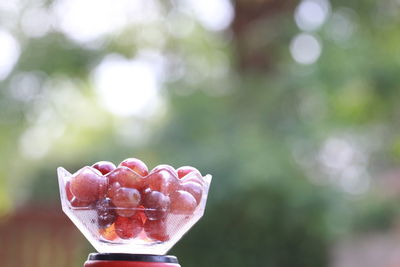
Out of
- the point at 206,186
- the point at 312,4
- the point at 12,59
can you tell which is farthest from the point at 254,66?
the point at 206,186

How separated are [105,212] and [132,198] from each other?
5cm

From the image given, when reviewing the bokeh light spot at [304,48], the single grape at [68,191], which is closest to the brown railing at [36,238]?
the bokeh light spot at [304,48]

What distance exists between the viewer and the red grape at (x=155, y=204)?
1238 millimetres

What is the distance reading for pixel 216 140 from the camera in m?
5.27

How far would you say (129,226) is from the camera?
1246 mm

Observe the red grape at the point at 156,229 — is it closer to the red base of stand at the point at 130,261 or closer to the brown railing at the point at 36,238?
the red base of stand at the point at 130,261

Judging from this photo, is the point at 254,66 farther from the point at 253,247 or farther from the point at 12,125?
the point at 12,125

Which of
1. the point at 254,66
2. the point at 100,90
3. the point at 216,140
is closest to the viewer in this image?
the point at 216,140

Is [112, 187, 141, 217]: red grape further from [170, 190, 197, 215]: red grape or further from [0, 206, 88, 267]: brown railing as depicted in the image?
[0, 206, 88, 267]: brown railing

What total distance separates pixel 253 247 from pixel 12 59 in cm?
199

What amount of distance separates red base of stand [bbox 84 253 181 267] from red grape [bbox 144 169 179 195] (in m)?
0.10

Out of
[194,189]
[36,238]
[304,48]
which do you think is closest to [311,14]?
[304,48]

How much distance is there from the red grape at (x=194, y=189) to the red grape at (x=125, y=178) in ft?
0.22

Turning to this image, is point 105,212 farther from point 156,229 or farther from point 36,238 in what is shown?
point 36,238
